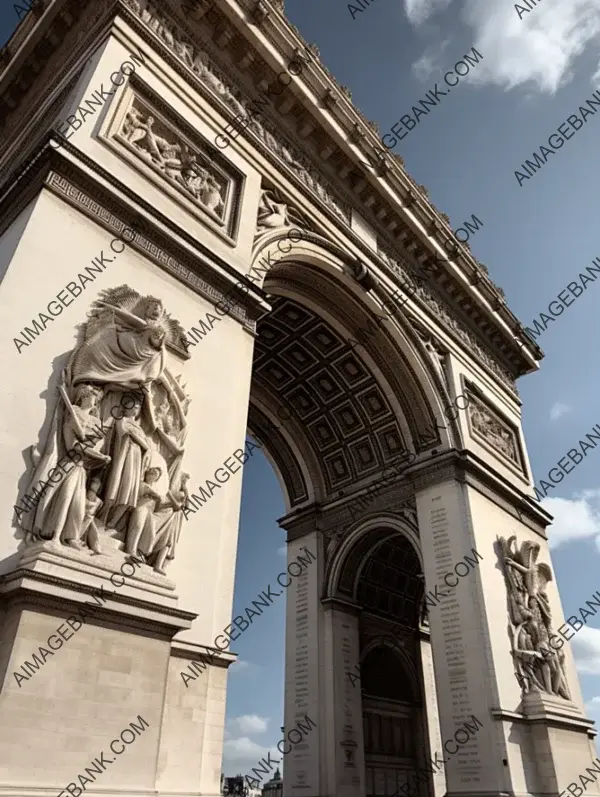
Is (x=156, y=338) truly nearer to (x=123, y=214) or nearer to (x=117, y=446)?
(x=117, y=446)

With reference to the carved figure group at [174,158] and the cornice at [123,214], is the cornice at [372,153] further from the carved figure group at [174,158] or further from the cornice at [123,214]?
the cornice at [123,214]

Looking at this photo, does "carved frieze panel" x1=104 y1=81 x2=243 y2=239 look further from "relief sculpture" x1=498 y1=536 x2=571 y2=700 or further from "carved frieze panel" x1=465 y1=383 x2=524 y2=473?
"relief sculpture" x1=498 y1=536 x2=571 y2=700

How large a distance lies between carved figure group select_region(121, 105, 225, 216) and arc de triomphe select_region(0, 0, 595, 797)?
2.6 inches

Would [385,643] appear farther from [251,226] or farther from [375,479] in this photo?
[251,226]

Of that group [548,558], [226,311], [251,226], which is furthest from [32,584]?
[548,558]

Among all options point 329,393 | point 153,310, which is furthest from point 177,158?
point 329,393

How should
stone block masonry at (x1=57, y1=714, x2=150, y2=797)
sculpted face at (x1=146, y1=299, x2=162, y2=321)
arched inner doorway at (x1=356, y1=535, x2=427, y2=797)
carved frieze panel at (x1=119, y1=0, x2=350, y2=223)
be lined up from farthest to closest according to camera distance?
1. arched inner doorway at (x1=356, y1=535, x2=427, y2=797)
2. carved frieze panel at (x1=119, y1=0, x2=350, y2=223)
3. sculpted face at (x1=146, y1=299, x2=162, y2=321)
4. stone block masonry at (x1=57, y1=714, x2=150, y2=797)

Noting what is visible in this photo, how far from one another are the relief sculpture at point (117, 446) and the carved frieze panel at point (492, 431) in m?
10.3

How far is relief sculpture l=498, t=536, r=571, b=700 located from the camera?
12.8 meters

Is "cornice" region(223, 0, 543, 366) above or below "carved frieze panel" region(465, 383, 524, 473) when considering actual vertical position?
above

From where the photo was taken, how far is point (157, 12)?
10.9 meters

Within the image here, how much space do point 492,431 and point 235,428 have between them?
10625 millimetres

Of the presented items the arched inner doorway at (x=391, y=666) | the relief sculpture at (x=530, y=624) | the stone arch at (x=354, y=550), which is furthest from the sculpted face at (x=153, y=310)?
the arched inner doorway at (x=391, y=666)

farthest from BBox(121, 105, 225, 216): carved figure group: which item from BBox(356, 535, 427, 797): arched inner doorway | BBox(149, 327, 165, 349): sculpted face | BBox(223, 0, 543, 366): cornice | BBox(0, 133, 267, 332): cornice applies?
BBox(356, 535, 427, 797): arched inner doorway
